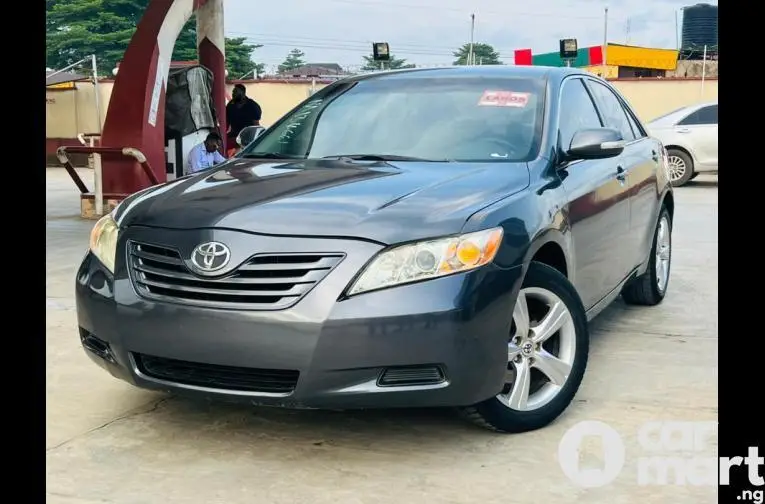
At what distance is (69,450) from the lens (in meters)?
3.44

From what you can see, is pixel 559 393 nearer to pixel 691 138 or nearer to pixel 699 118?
pixel 691 138

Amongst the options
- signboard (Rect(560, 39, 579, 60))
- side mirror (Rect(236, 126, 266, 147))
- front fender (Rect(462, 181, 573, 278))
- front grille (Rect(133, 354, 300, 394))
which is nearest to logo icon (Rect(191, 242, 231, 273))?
front grille (Rect(133, 354, 300, 394))

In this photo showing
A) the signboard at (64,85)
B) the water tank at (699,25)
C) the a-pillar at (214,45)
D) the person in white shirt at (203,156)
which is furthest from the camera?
the water tank at (699,25)

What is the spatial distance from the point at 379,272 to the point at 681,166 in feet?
44.6

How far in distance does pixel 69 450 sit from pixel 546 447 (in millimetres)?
1843

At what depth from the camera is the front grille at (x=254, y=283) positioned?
308 cm

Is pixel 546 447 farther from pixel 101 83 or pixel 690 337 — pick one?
pixel 101 83

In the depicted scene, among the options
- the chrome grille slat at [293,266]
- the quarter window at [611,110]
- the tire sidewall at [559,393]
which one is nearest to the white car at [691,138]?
the quarter window at [611,110]

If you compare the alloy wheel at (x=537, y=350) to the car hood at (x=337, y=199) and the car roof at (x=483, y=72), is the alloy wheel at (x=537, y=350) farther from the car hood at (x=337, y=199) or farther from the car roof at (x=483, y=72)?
the car roof at (x=483, y=72)

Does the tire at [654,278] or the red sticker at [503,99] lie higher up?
the red sticker at [503,99]

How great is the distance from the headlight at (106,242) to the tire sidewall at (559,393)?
1.56 m

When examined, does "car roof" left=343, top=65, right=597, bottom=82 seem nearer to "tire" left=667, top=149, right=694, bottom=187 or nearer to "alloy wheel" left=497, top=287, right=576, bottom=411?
"alloy wheel" left=497, top=287, right=576, bottom=411

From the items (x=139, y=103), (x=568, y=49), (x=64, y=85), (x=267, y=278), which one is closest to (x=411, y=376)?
(x=267, y=278)
